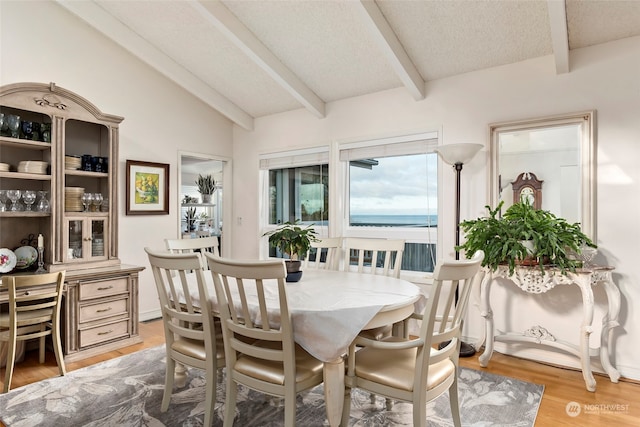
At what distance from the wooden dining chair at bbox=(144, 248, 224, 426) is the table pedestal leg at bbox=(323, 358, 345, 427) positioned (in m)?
0.64

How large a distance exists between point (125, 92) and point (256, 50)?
1.63 meters

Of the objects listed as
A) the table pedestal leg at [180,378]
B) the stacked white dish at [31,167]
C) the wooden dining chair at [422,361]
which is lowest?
the table pedestal leg at [180,378]

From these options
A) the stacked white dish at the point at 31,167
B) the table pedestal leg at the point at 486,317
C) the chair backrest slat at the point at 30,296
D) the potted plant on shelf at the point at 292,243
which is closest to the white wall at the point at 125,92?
the stacked white dish at the point at 31,167

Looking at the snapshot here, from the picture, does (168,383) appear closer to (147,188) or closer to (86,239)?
(86,239)

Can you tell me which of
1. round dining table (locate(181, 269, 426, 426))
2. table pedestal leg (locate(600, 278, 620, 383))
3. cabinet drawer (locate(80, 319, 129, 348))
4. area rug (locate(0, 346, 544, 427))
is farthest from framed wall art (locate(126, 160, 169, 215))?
table pedestal leg (locate(600, 278, 620, 383))

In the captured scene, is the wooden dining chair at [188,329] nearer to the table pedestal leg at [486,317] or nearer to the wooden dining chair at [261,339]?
the wooden dining chair at [261,339]

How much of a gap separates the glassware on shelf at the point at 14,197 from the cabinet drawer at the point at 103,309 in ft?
3.18

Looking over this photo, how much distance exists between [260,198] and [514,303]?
3217mm

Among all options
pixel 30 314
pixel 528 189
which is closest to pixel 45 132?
pixel 30 314

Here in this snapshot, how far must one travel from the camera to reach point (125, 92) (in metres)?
4.09

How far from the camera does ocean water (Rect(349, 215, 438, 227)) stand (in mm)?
3836

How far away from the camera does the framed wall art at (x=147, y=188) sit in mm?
4137

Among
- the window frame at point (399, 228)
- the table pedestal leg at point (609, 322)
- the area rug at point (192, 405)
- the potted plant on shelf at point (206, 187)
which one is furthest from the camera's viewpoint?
the potted plant on shelf at point (206, 187)

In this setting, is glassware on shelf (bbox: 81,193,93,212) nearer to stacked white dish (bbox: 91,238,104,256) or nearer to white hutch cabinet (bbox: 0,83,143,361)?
white hutch cabinet (bbox: 0,83,143,361)
